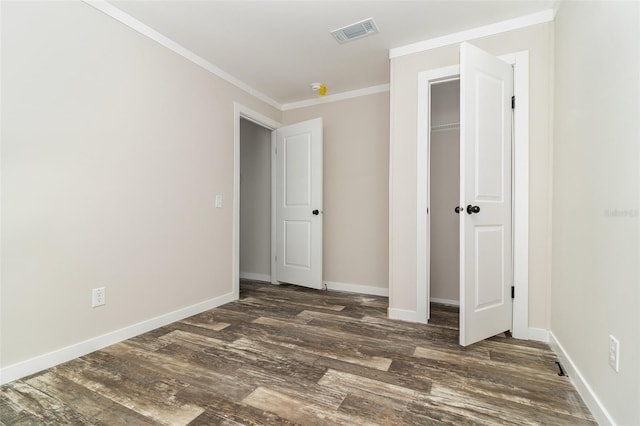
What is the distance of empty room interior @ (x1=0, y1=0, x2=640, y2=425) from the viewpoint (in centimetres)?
136

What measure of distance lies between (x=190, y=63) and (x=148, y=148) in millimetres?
965

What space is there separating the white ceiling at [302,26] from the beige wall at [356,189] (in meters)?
0.58

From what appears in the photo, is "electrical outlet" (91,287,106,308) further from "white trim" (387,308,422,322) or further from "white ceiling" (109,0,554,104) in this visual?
"white trim" (387,308,422,322)

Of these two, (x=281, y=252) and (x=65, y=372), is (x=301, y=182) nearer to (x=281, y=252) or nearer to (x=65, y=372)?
(x=281, y=252)

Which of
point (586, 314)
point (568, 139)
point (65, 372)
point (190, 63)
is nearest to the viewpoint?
point (586, 314)

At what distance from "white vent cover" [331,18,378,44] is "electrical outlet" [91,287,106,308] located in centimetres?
261

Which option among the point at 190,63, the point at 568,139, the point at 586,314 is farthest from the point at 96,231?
the point at 568,139

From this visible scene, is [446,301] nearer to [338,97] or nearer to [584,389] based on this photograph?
[584,389]

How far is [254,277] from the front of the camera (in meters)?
4.31

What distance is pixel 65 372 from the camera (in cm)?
171

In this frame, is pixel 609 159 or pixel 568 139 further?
pixel 568 139

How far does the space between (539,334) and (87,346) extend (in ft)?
10.3

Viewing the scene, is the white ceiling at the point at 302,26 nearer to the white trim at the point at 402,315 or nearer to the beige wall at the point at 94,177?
the beige wall at the point at 94,177

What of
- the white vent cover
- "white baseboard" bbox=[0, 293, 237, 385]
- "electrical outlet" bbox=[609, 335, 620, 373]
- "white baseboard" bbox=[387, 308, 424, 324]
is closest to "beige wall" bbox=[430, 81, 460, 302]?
"white baseboard" bbox=[387, 308, 424, 324]
